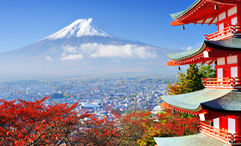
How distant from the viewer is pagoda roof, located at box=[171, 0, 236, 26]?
22.1 feet

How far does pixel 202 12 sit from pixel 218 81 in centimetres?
240

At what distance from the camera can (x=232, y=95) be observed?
6316 mm

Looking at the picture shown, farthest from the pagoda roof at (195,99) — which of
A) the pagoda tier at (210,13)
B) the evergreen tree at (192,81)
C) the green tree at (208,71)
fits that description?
→ the green tree at (208,71)

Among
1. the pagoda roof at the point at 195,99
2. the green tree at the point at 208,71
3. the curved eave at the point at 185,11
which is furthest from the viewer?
the green tree at the point at 208,71

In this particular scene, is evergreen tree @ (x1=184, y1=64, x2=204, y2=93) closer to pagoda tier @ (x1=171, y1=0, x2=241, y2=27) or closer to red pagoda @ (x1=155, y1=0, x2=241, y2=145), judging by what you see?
pagoda tier @ (x1=171, y1=0, x2=241, y2=27)

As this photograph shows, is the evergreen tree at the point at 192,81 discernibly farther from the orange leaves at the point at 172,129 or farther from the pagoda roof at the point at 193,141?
the pagoda roof at the point at 193,141

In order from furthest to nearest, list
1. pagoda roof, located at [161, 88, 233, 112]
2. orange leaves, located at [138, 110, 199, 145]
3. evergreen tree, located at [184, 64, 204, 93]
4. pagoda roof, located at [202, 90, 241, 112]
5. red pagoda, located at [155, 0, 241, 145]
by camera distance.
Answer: evergreen tree, located at [184, 64, 204, 93] → orange leaves, located at [138, 110, 199, 145] → pagoda roof, located at [161, 88, 233, 112] → red pagoda, located at [155, 0, 241, 145] → pagoda roof, located at [202, 90, 241, 112]

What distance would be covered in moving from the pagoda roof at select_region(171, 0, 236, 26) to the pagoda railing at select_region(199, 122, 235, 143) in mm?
3675

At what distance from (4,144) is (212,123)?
7.51 m

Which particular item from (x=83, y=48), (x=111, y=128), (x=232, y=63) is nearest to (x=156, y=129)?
(x=111, y=128)

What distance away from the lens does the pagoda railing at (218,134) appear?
6161 millimetres

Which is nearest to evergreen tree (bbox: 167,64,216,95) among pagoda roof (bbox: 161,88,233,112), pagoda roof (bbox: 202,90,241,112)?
pagoda roof (bbox: 161,88,233,112)

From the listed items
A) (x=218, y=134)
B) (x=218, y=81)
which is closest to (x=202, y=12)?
(x=218, y=81)

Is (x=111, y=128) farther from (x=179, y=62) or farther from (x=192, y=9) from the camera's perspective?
(x=192, y=9)
